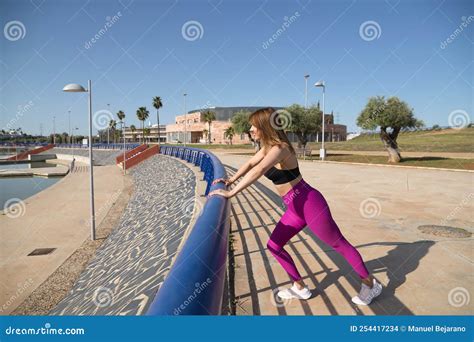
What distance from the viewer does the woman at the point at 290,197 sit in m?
2.63

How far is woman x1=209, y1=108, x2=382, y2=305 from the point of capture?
2.63m

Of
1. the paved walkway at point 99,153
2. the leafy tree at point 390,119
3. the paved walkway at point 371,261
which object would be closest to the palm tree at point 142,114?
the paved walkway at point 99,153

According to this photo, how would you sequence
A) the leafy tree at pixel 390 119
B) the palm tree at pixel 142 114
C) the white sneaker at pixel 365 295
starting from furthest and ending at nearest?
the palm tree at pixel 142 114, the leafy tree at pixel 390 119, the white sneaker at pixel 365 295

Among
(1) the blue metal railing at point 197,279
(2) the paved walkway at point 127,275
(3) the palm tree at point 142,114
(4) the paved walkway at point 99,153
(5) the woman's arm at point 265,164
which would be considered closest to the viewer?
(1) the blue metal railing at point 197,279

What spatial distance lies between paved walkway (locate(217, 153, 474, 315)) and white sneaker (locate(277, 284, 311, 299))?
0.22 feet

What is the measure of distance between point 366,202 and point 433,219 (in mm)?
1955

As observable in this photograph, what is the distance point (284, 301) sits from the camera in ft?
10.0

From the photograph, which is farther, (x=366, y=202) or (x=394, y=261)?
(x=366, y=202)

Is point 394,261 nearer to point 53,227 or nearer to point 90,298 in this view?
point 90,298

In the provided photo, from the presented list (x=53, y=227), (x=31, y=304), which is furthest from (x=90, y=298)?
(x=53, y=227)

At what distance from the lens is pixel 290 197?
2850 mm

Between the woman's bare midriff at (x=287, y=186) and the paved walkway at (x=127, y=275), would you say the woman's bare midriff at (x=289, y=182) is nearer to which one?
the woman's bare midriff at (x=287, y=186)

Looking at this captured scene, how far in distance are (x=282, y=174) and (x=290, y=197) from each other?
0.78 feet

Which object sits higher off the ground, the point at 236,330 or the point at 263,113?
the point at 263,113
